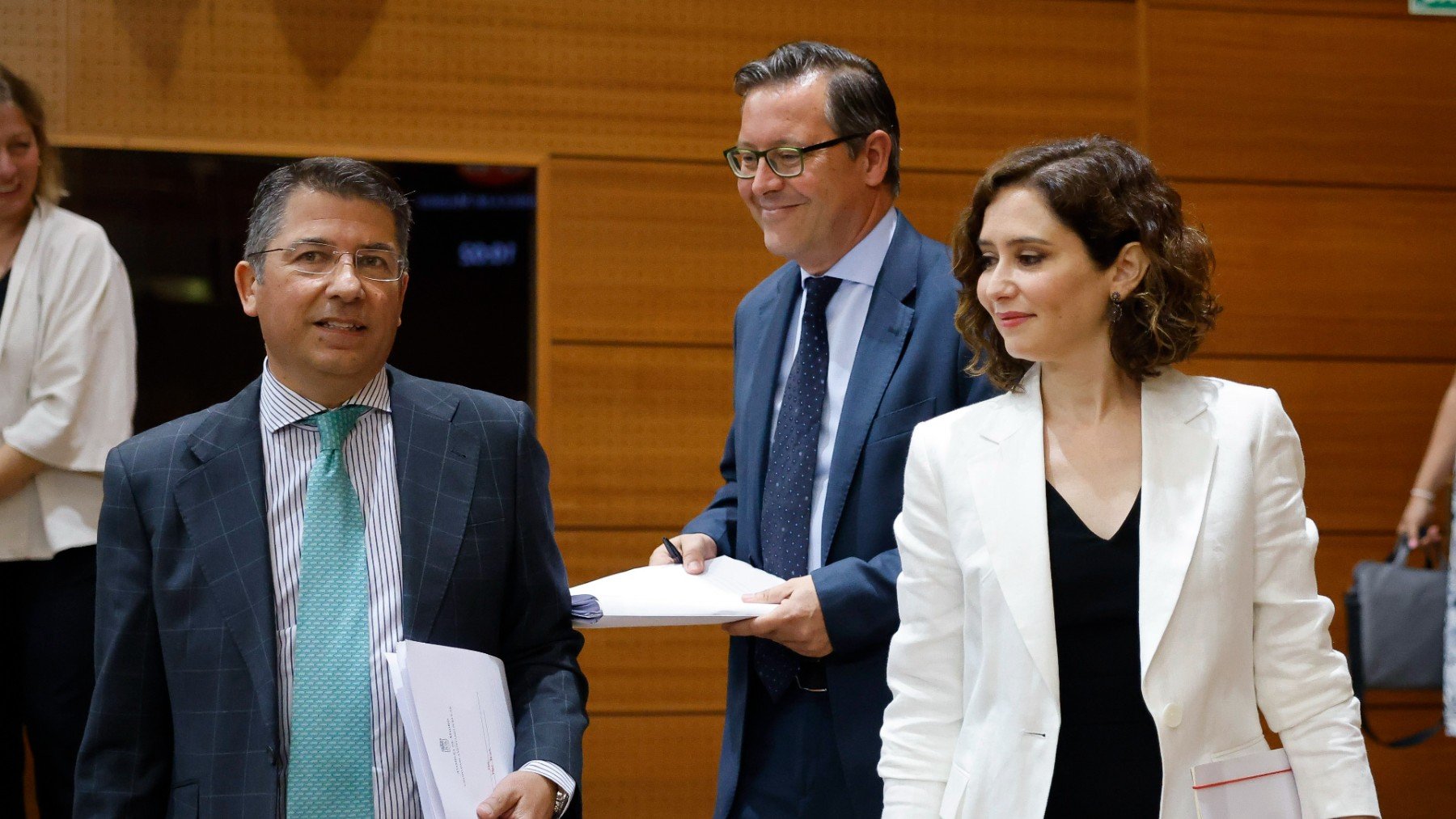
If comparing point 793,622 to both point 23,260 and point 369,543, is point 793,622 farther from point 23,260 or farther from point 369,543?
point 23,260

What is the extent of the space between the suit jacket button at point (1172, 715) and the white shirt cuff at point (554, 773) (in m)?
0.79

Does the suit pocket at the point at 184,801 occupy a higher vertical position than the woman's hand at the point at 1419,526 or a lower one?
lower

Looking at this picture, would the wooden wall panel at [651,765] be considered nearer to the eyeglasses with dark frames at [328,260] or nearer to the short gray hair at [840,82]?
the short gray hair at [840,82]

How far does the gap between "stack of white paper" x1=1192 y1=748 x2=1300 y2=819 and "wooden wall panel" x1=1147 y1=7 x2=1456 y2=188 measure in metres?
3.01

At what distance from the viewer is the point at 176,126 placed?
3.88 meters

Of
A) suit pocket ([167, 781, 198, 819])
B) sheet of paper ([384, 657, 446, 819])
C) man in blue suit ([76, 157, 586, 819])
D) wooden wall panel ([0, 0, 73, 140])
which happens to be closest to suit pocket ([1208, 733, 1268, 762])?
man in blue suit ([76, 157, 586, 819])

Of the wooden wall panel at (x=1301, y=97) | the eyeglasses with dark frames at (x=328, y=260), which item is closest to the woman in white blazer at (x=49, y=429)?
the eyeglasses with dark frames at (x=328, y=260)

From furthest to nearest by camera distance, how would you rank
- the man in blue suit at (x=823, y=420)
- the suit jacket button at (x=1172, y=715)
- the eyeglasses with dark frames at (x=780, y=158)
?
the eyeglasses with dark frames at (x=780, y=158) → the man in blue suit at (x=823, y=420) → the suit jacket button at (x=1172, y=715)

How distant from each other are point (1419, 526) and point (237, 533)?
2959 mm

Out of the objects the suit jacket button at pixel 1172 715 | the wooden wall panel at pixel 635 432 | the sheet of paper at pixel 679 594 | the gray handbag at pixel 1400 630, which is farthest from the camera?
the wooden wall panel at pixel 635 432

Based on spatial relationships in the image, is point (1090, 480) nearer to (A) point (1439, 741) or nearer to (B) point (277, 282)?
(B) point (277, 282)

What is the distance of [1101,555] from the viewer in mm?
1739

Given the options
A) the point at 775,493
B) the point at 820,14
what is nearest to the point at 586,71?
the point at 820,14

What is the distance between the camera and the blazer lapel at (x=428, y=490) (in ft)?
6.11
